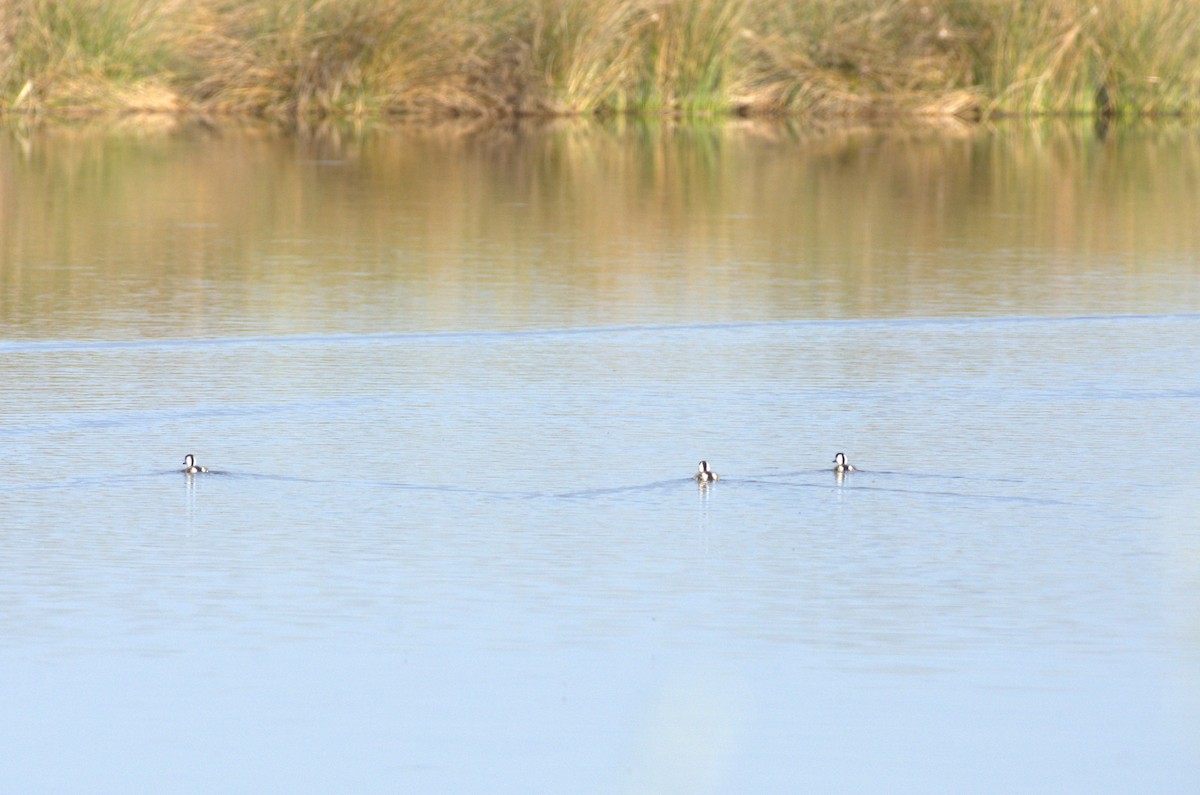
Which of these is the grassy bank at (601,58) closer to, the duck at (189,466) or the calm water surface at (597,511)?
the calm water surface at (597,511)

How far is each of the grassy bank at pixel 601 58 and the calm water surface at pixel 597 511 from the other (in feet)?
33.6

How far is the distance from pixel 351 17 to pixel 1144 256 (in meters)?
12.3

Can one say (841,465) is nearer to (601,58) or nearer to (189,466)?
(189,466)

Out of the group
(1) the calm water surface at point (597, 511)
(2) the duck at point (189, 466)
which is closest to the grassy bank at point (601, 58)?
(1) the calm water surface at point (597, 511)

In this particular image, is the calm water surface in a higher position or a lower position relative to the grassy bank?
lower

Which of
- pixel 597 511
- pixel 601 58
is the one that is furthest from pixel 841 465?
pixel 601 58

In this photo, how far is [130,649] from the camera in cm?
489

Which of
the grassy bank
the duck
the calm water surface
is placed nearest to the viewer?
the calm water surface

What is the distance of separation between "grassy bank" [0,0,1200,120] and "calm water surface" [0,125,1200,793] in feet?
33.6

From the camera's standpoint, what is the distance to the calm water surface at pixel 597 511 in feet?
14.4

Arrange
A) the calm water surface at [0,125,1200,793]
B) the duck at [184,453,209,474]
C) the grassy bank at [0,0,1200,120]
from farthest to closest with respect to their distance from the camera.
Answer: the grassy bank at [0,0,1200,120] → the duck at [184,453,209,474] → the calm water surface at [0,125,1200,793]

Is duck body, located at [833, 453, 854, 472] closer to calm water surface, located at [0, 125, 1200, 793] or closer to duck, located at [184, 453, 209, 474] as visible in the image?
calm water surface, located at [0, 125, 1200, 793]

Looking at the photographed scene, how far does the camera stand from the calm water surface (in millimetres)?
4375

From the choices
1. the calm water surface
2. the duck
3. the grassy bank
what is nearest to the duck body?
the calm water surface
